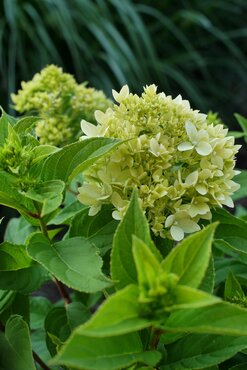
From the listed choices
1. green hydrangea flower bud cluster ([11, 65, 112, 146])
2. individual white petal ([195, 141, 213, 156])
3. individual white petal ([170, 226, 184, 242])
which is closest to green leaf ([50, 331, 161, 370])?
individual white petal ([170, 226, 184, 242])

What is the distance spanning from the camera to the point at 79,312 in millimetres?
802

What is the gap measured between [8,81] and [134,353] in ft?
8.85

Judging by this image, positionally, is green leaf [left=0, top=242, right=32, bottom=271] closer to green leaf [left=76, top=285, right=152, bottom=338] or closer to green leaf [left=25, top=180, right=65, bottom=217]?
green leaf [left=25, top=180, right=65, bottom=217]

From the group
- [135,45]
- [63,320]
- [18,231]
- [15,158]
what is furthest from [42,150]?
[135,45]

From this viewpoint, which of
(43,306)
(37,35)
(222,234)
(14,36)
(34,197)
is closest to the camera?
(34,197)

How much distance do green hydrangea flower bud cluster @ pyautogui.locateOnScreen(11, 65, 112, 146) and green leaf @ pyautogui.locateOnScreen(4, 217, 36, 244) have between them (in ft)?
0.52

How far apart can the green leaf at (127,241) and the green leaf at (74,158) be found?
0.09 m

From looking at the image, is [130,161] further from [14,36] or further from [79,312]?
[14,36]

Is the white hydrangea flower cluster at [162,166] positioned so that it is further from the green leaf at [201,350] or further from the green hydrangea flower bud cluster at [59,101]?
the green hydrangea flower bud cluster at [59,101]

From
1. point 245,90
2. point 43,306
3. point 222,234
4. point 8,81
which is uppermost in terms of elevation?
point 222,234

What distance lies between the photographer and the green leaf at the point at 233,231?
783mm

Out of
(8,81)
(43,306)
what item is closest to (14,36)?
(8,81)

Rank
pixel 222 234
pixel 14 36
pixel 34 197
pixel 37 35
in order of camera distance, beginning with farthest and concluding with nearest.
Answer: pixel 37 35, pixel 14 36, pixel 222 234, pixel 34 197

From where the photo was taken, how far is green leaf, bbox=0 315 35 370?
68 centimetres
